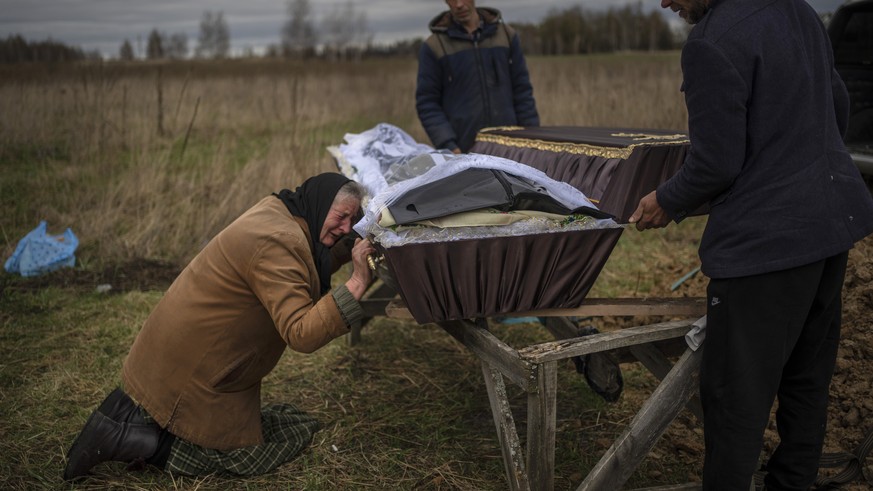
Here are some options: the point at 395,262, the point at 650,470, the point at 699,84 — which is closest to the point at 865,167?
the point at 650,470

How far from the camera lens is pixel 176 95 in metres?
11.2

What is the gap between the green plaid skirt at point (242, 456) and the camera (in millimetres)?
3342

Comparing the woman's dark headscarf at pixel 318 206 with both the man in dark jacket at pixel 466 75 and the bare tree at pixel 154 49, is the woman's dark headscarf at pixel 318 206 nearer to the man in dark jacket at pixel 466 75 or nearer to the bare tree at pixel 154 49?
the man in dark jacket at pixel 466 75

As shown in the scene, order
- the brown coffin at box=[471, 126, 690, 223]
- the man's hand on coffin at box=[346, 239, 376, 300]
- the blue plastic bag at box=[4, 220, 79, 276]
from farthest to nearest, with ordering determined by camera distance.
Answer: the blue plastic bag at box=[4, 220, 79, 276] < the brown coffin at box=[471, 126, 690, 223] < the man's hand on coffin at box=[346, 239, 376, 300]

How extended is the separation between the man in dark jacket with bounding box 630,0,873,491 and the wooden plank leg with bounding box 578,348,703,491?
0.39 feet

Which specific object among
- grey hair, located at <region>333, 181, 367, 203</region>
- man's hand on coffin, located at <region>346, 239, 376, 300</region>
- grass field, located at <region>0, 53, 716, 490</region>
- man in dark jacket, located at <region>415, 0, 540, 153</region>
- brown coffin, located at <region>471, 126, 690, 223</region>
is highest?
man in dark jacket, located at <region>415, 0, 540, 153</region>

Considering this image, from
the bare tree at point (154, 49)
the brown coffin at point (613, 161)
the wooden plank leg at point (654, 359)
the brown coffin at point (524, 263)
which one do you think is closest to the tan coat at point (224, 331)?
the brown coffin at point (524, 263)

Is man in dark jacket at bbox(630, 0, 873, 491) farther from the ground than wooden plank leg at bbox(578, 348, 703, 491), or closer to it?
farther from the ground

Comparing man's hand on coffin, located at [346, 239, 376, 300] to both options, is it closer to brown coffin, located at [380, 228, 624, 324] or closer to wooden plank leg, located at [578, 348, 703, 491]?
brown coffin, located at [380, 228, 624, 324]

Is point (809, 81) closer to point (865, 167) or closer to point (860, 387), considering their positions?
point (860, 387)

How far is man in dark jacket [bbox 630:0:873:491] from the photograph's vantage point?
88.7 inches

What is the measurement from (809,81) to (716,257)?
1.98ft

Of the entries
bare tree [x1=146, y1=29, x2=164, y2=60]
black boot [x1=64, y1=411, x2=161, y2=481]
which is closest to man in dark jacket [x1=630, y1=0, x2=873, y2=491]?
black boot [x1=64, y1=411, x2=161, y2=481]

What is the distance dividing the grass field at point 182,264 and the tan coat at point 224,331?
322mm
